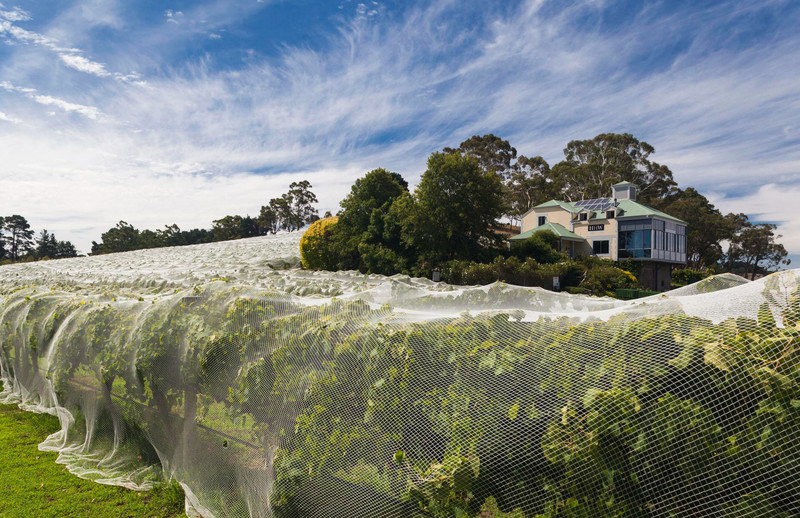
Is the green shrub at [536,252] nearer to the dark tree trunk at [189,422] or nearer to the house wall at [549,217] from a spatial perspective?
the house wall at [549,217]

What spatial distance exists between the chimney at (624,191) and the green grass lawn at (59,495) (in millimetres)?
36102

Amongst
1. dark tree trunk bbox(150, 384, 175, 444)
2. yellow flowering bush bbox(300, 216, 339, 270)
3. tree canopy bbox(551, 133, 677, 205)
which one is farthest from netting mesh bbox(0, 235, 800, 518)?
tree canopy bbox(551, 133, 677, 205)

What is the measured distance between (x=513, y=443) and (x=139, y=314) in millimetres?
4171

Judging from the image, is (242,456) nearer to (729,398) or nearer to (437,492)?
(437,492)

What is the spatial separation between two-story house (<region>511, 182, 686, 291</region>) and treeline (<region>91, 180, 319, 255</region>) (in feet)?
124

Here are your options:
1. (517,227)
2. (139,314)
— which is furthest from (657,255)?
(139,314)

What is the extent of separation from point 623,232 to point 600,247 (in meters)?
1.86

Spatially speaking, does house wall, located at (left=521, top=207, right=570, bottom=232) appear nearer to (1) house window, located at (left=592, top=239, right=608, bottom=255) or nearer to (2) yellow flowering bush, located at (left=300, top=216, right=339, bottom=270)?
(1) house window, located at (left=592, top=239, right=608, bottom=255)

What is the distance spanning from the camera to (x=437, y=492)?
2211 millimetres

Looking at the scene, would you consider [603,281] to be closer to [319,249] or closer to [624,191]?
[319,249]

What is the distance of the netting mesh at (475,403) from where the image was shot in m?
1.75

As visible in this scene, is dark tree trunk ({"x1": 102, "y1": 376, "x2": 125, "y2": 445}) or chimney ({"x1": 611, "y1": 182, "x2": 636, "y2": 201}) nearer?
dark tree trunk ({"x1": 102, "y1": 376, "x2": 125, "y2": 445})

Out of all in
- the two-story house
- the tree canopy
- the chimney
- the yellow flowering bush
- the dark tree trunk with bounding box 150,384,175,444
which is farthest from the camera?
the tree canopy

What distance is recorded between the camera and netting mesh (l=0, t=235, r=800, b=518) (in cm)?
175
